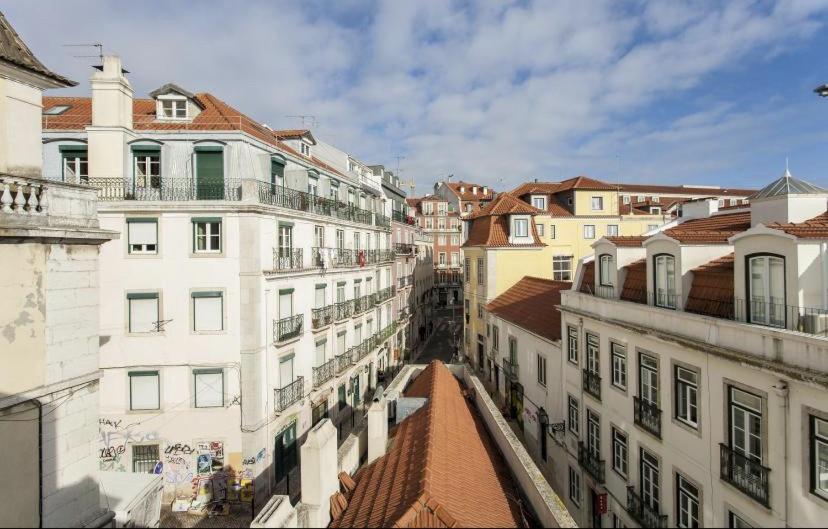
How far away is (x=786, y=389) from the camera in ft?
25.7

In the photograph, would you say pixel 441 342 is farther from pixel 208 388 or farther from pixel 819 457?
pixel 819 457

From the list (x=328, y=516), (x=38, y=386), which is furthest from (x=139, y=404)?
(x=328, y=516)

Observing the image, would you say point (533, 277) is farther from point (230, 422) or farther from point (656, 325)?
point (230, 422)

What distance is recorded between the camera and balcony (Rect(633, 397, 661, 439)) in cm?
1133

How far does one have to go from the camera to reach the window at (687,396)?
10.2 metres

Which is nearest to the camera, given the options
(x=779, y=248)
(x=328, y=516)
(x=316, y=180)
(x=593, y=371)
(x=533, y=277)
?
(x=328, y=516)

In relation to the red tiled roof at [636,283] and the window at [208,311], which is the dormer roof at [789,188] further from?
the window at [208,311]

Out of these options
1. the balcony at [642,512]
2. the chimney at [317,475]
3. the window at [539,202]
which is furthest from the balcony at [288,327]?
the window at [539,202]

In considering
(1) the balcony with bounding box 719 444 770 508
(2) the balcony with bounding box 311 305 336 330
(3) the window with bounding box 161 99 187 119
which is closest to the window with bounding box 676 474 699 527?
(1) the balcony with bounding box 719 444 770 508

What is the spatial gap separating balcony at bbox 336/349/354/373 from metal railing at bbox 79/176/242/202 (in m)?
11.3

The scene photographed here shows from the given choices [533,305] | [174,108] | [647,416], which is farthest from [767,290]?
[174,108]

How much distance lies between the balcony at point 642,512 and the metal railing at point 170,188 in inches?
683

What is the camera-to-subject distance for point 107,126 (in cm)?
1712

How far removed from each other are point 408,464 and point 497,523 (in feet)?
7.42
